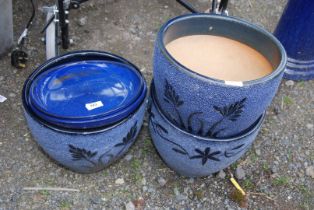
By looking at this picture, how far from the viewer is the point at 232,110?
61.3 inches

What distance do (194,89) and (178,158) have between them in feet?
→ 1.48

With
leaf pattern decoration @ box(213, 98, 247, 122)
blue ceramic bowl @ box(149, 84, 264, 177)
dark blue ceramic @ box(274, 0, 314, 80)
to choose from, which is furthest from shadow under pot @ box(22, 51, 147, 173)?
dark blue ceramic @ box(274, 0, 314, 80)

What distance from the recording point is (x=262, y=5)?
3350 millimetres

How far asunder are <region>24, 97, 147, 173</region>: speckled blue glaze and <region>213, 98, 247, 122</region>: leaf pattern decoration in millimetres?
406

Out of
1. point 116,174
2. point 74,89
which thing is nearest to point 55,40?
point 74,89

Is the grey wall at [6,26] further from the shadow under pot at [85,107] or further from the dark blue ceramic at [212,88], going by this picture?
the dark blue ceramic at [212,88]

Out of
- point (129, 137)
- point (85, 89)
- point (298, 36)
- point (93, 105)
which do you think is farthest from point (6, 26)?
point (298, 36)

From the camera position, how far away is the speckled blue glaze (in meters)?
1.68

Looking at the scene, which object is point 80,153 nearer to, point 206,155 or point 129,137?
point 129,137

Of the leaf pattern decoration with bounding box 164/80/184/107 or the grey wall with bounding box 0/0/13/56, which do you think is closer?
the leaf pattern decoration with bounding box 164/80/184/107

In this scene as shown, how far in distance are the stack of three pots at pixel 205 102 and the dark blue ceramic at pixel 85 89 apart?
0.14 meters

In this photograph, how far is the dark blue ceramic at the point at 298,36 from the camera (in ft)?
8.45

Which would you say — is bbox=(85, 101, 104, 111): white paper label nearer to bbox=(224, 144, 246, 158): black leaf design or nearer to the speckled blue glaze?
the speckled blue glaze

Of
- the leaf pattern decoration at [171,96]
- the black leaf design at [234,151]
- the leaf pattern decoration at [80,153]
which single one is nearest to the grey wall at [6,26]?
the leaf pattern decoration at [80,153]
